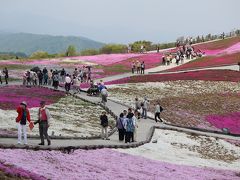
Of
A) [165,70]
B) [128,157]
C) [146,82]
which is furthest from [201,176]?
[165,70]

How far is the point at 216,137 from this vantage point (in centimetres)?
4491

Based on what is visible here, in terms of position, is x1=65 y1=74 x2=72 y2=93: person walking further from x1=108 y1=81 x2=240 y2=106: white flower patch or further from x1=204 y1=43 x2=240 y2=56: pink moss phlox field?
x1=204 y1=43 x2=240 y2=56: pink moss phlox field

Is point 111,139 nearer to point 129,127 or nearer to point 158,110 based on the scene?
point 129,127

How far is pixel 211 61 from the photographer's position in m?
98.9

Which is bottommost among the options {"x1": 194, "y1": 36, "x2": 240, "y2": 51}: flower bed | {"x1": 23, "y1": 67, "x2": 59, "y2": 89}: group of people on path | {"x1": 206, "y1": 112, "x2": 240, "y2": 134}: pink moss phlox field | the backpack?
{"x1": 206, "y1": 112, "x2": 240, "y2": 134}: pink moss phlox field

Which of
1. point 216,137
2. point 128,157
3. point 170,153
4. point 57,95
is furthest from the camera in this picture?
point 57,95

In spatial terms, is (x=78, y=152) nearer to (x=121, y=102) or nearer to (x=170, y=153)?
(x=170, y=153)

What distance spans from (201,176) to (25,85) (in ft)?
132

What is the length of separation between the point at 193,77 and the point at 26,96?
33.9m

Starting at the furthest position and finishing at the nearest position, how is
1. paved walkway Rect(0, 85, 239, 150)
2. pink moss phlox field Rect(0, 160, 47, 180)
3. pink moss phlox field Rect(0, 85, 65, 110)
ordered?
pink moss phlox field Rect(0, 85, 65, 110), paved walkway Rect(0, 85, 239, 150), pink moss phlox field Rect(0, 160, 47, 180)

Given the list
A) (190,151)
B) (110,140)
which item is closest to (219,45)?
(190,151)

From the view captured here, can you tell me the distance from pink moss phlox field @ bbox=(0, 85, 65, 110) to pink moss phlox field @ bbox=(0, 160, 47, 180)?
910 inches

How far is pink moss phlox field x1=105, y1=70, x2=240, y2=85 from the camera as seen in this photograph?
249 ft

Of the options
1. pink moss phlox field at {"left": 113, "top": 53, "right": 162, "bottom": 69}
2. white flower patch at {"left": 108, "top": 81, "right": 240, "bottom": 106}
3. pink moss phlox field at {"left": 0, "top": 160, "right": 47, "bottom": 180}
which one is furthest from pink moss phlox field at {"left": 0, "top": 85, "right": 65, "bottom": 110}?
pink moss phlox field at {"left": 113, "top": 53, "right": 162, "bottom": 69}
